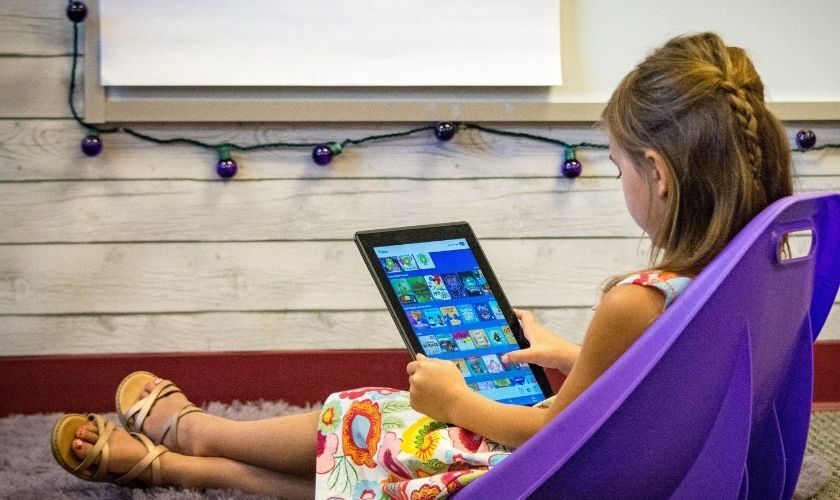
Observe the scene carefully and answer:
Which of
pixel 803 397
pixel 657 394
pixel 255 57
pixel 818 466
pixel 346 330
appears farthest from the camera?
pixel 346 330

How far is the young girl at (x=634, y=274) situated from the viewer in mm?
830

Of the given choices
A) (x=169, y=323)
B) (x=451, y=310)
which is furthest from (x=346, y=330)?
(x=451, y=310)

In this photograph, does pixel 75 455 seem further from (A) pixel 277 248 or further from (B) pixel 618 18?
(B) pixel 618 18

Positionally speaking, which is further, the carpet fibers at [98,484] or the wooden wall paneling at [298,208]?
the wooden wall paneling at [298,208]

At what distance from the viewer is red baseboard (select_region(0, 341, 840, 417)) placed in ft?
5.48

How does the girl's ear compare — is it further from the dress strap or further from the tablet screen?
the tablet screen

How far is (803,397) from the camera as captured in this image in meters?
0.94

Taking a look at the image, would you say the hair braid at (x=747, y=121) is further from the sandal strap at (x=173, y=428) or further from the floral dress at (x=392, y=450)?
the sandal strap at (x=173, y=428)

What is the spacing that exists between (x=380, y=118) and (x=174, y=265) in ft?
1.43

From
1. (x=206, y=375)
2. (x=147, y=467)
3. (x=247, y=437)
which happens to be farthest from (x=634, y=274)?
(x=206, y=375)

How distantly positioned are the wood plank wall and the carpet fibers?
0.40ft

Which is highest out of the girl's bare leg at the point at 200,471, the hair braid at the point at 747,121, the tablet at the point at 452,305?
the hair braid at the point at 747,121

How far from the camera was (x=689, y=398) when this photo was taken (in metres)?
0.78

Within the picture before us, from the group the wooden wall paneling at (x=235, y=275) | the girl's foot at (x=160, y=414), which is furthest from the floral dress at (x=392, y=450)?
the wooden wall paneling at (x=235, y=275)
